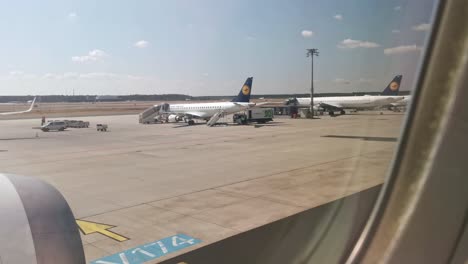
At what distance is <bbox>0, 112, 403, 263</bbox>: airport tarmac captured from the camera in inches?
237

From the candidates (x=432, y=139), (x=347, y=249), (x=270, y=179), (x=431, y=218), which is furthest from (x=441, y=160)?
(x=270, y=179)

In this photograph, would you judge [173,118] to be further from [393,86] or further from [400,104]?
[400,104]

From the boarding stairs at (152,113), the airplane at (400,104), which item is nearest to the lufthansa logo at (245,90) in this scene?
the boarding stairs at (152,113)

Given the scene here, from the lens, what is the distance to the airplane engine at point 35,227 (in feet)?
7.96

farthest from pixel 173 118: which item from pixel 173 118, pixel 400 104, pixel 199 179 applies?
pixel 400 104

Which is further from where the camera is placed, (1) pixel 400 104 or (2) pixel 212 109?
(2) pixel 212 109

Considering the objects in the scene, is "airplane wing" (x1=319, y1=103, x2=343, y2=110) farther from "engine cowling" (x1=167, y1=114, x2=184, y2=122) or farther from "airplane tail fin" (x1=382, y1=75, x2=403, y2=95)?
"airplane tail fin" (x1=382, y1=75, x2=403, y2=95)

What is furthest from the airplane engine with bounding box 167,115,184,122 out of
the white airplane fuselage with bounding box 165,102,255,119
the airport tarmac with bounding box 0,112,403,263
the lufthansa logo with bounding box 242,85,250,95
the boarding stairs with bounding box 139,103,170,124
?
the airport tarmac with bounding box 0,112,403,263

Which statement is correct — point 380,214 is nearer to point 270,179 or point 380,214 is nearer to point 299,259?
point 299,259

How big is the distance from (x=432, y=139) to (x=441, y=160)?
0.20 metres

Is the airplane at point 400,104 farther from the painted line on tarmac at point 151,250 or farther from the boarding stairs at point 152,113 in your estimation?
the boarding stairs at point 152,113

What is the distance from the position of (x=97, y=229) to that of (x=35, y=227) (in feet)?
16.2

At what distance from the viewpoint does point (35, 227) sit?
2602 mm

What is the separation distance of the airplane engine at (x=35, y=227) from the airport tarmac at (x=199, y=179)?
2.96 meters
